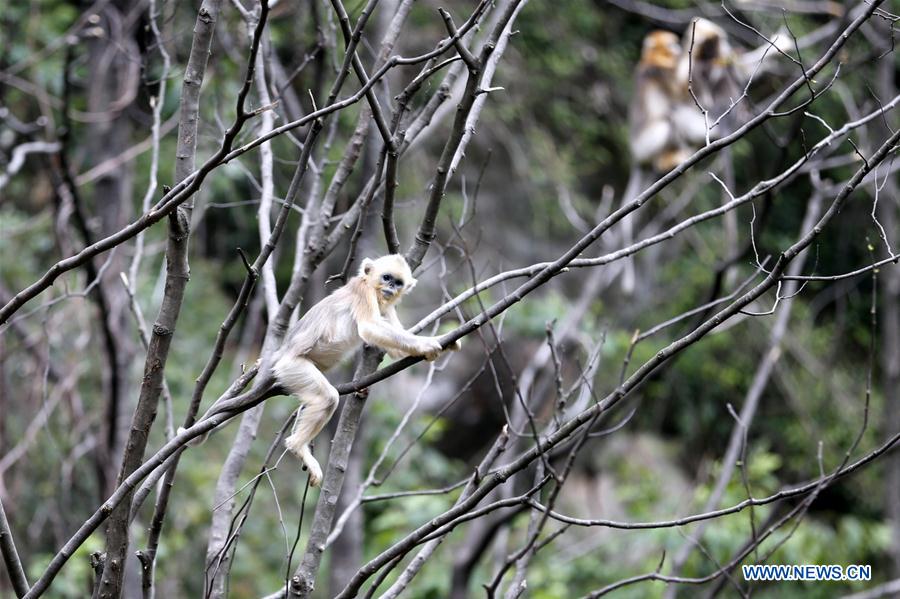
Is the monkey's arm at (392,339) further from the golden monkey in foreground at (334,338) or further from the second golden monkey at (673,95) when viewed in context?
the second golden monkey at (673,95)

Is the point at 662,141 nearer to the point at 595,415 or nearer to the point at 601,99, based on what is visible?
the point at 601,99

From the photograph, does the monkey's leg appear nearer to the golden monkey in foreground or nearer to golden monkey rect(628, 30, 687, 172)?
the golden monkey in foreground

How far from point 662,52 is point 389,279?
302 inches

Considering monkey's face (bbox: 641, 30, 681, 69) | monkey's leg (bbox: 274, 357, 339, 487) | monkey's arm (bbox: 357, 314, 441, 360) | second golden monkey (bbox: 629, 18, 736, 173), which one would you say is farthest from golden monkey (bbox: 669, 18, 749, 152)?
monkey's leg (bbox: 274, 357, 339, 487)

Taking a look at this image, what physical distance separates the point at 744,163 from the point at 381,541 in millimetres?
7579

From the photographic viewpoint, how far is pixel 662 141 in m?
9.23

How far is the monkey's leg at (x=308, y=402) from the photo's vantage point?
3180mm

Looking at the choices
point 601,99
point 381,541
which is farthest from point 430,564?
point 601,99

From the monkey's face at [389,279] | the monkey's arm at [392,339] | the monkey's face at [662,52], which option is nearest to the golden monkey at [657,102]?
the monkey's face at [662,52]

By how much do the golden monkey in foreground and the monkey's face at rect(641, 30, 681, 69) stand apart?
24.1 ft

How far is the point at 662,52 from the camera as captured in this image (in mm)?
10211

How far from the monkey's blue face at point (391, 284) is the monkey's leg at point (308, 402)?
1.32 ft

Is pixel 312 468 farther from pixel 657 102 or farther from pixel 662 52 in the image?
pixel 662 52

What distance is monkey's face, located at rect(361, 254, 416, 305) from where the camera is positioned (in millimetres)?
3457
